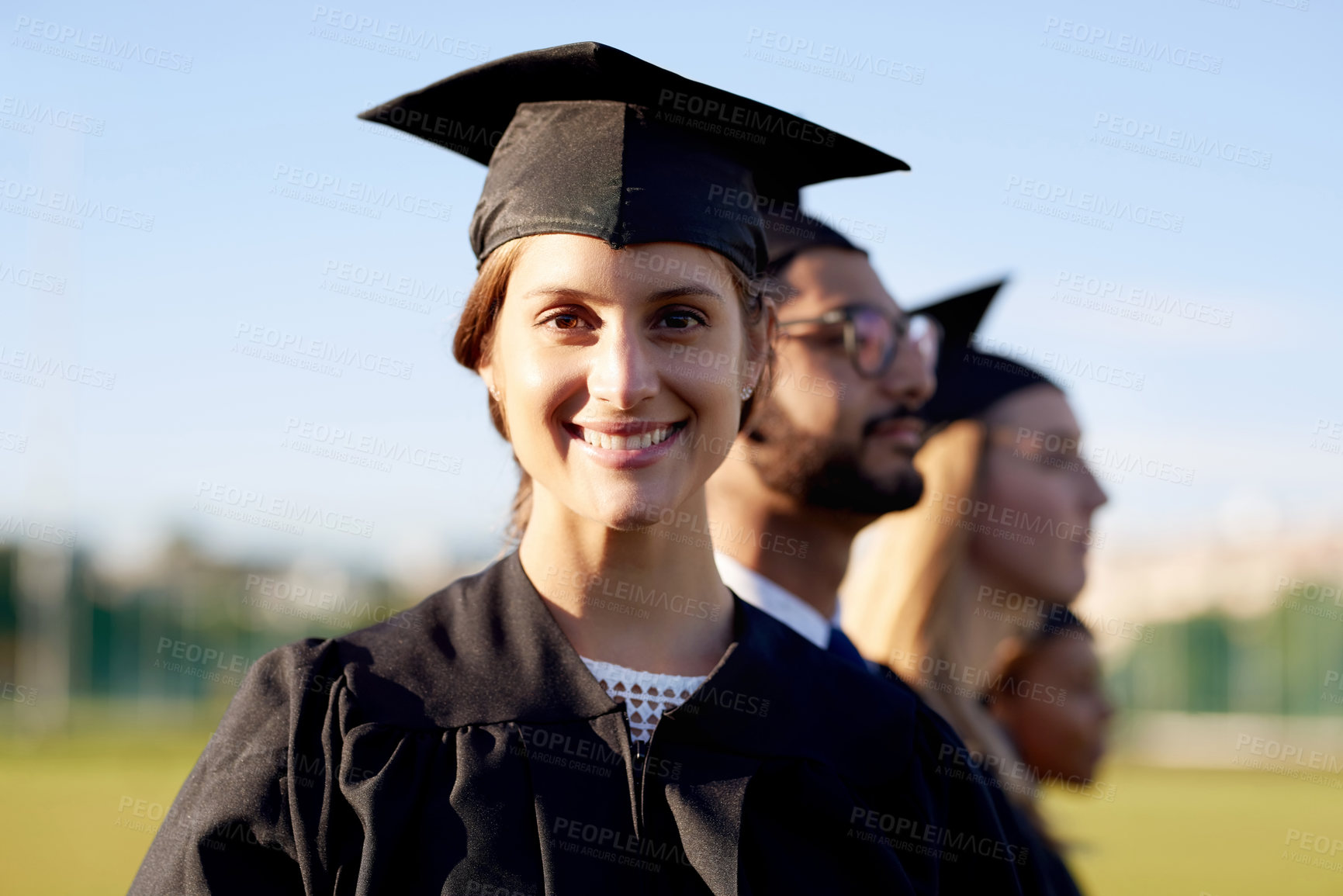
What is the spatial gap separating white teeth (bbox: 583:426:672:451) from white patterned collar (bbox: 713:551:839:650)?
1.53m

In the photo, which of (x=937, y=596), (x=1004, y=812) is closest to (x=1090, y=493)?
(x=937, y=596)

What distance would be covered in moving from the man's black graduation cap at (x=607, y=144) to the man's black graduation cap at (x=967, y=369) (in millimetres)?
2219

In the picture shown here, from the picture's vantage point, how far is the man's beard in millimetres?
3945

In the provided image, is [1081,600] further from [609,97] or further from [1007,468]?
[609,97]

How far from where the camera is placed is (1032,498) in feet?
15.7

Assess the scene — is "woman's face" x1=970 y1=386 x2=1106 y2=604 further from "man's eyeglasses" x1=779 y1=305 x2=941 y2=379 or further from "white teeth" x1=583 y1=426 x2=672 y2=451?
"white teeth" x1=583 y1=426 x2=672 y2=451

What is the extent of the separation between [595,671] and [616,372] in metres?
0.67

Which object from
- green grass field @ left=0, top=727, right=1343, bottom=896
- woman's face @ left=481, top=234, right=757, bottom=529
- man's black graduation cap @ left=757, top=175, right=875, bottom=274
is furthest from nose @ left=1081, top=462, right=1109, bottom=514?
green grass field @ left=0, top=727, right=1343, bottom=896

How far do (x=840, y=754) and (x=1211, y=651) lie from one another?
3117cm

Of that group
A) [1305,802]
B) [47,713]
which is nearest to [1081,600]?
[1305,802]

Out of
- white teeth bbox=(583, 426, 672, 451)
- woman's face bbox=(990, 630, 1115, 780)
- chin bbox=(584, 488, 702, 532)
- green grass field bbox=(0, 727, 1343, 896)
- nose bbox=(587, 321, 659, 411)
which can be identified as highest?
nose bbox=(587, 321, 659, 411)

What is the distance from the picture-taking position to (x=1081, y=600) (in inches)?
201

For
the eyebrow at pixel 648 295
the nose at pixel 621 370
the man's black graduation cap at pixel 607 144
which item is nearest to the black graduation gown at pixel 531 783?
the nose at pixel 621 370

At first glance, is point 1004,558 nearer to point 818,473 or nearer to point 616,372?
point 818,473
